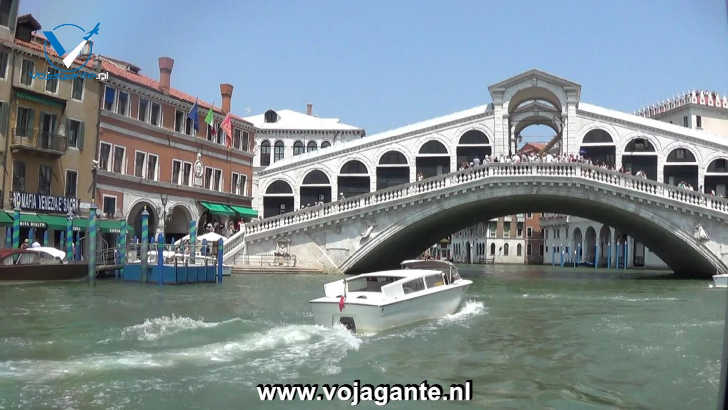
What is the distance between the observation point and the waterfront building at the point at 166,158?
30.8 metres

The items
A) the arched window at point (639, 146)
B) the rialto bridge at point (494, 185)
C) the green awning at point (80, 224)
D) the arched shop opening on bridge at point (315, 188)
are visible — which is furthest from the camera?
the arched shop opening on bridge at point (315, 188)

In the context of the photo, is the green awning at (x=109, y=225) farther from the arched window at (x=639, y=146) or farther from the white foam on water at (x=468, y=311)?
the arched window at (x=639, y=146)

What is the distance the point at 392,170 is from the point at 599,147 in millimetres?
11333

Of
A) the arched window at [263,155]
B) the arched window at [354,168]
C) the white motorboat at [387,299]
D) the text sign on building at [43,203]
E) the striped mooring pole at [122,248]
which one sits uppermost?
the arched window at [263,155]

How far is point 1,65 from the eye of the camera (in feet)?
82.3

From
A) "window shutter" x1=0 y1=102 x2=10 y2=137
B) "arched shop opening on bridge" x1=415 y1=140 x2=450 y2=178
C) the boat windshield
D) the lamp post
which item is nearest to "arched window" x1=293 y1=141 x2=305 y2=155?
"arched shop opening on bridge" x1=415 y1=140 x2=450 y2=178

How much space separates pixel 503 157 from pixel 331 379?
2541 cm

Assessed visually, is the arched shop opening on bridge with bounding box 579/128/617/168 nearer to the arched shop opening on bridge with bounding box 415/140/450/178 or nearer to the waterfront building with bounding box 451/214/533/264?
the arched shop opening on bridge with bounding box 415/140/450/178

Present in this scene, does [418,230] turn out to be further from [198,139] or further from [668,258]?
[668,258]

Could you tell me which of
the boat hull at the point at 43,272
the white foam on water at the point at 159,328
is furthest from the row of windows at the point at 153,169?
the white foam on water at the point at 159,328

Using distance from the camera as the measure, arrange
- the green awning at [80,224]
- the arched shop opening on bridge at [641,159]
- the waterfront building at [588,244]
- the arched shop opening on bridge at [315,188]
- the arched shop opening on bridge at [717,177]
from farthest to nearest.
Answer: the waterfront building at [588,244], the arched shop opening on bridge at [315,188], the arched shop opening on bridge at [641,159], the arched shop opening on bridge at [717,177], the green awning at [80,224]

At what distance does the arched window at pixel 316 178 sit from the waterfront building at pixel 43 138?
1317 cm

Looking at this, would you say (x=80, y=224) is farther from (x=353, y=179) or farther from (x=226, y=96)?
(x=353, y=179)

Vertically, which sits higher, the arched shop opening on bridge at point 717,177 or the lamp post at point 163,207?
the arched shop opening on bridge at point 717,177
